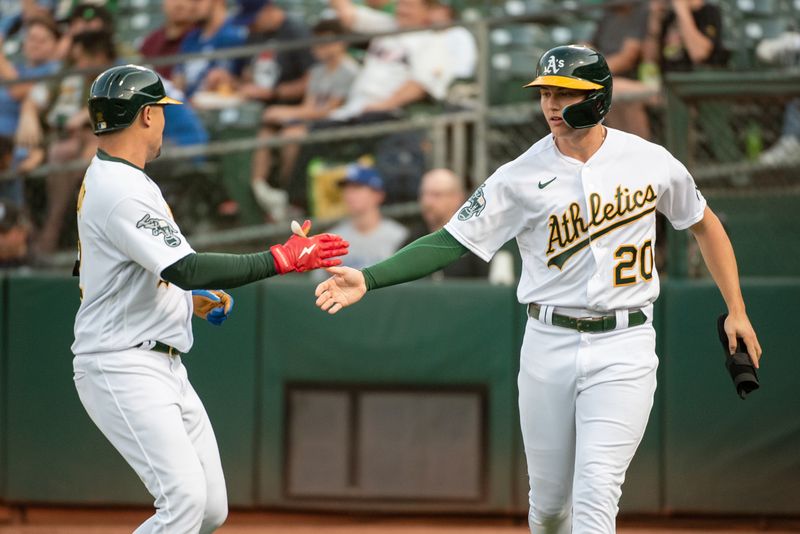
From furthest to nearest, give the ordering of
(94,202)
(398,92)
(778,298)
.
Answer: (398,92) → (778,298) → (94,202)

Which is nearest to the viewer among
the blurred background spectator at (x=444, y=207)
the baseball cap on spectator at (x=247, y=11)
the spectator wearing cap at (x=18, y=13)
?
the blurred background spectator at (x=444, y=207)

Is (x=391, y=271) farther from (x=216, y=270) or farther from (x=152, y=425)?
(x=152, y=425)

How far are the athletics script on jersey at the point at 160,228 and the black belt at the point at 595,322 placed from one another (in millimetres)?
1377

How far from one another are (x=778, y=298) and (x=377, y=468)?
247 cm

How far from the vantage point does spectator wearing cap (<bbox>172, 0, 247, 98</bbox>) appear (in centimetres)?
828

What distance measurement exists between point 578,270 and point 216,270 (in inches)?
50.5

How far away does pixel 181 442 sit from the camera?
383cm

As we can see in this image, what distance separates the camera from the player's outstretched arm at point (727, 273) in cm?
423

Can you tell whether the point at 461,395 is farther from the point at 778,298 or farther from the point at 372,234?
the point at 778,298

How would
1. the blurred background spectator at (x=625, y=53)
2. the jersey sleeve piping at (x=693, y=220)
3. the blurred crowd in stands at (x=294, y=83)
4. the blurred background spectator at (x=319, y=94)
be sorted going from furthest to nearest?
the blurred background spectator at (x=319, y=94)
the blurred crowd in stands at (x=294, y=83)
the blurred background spectator at (x=625, y=53)
the jersey sleeve piping at (x=693, y=220)

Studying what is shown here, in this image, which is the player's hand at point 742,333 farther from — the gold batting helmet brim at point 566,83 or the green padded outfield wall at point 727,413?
the green padded outfield wall at point 727,413

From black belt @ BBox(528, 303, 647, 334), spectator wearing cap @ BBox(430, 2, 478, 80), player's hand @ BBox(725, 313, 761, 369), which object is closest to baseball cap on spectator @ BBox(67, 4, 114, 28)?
spectator wearing cap @ BBox(430, 2, 478, 80)

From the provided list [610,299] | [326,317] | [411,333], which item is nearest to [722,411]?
[411,333]

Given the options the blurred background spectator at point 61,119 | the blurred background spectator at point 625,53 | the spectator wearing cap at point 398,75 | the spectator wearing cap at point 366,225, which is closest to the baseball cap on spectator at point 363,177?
the spectator wearing cap at point 366,225
